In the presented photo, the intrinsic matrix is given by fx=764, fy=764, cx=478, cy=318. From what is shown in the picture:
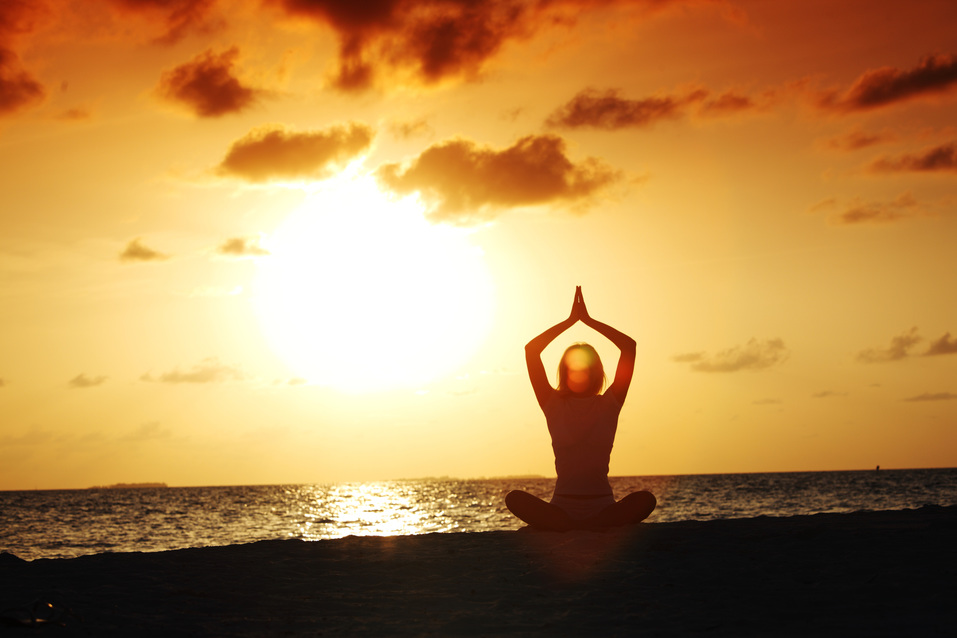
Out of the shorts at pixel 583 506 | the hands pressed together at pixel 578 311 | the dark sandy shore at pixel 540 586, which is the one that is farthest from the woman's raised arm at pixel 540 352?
the dark sandy shore at pixel 540 586

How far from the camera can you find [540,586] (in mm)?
7246

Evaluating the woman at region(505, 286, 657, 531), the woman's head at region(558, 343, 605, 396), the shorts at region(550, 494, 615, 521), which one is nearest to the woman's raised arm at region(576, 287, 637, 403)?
the woman at region(505, 286, 657, 531)

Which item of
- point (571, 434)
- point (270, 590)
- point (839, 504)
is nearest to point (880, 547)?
point (571, 434)

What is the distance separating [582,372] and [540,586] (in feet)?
8.92

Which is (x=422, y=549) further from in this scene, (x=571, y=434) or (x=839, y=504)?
(x=839, y=504)

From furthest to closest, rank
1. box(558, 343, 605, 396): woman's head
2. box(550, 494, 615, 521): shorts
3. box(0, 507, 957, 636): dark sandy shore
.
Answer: box(550, 494, 615, 521): shorts → box(558, 343, 605, 396): woman's head → box(0, 507, 957, 636): dark sandy shore

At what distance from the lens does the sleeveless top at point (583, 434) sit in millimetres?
8891

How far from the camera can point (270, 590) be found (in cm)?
752

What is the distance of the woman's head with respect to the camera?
9.09m

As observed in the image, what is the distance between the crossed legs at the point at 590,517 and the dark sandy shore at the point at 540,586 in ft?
0.50

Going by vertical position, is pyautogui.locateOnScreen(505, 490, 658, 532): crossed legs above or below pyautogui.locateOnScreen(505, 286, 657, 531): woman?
below

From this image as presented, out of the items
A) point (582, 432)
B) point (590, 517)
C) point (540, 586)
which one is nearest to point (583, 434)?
point (582, 432)

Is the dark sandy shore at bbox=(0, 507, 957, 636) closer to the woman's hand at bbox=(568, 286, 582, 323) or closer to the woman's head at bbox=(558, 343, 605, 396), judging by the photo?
the woman's head at bbox=(558, 343, 605, 396)

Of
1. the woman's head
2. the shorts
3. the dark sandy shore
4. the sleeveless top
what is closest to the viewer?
A: the dark sandy shore
